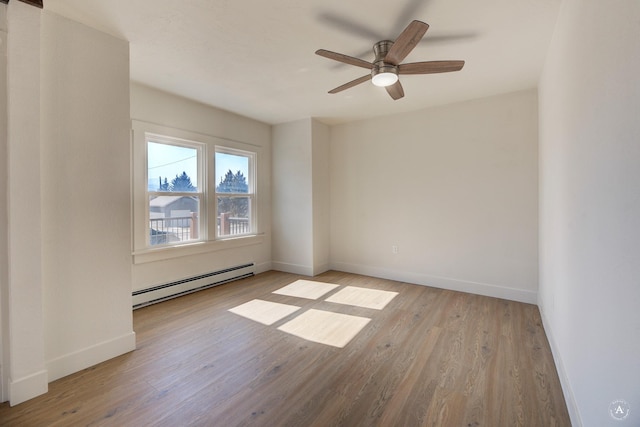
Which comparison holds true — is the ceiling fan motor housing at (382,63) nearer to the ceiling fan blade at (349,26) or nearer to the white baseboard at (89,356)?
the ceiling fan blade at (349,26)

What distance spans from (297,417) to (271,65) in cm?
289

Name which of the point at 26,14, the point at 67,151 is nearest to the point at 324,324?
the point at 67,151

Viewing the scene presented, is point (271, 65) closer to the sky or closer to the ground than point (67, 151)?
closer to the sky

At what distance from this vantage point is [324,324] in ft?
9.36

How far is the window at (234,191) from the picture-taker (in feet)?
13.9

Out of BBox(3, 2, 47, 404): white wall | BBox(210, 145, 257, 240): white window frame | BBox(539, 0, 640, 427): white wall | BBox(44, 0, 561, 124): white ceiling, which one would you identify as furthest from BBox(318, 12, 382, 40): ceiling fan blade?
BBox(210, 145, 257, 240): white window frame

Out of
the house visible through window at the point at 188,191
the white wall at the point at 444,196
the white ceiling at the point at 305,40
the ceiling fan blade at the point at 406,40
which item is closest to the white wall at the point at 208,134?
the house visible through window at the point at 188,191

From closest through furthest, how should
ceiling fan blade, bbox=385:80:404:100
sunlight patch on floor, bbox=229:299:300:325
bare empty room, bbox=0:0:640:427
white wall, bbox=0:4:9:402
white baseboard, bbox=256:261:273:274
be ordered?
bare empty room, bbox=0:0:640:427
white wall, bbox=0:4:9:402
ceiling fan blade, bbox=385:80:404:100
sunlight patch on floor, bbox=229:299:300:325
white baseboard, bbox=256:261:273:274

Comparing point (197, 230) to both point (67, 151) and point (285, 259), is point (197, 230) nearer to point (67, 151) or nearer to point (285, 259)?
point (285, 259)

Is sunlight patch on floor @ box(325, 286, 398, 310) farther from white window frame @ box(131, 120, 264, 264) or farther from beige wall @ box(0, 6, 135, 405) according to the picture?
beige wall @ box(0, 6, 135, 405)

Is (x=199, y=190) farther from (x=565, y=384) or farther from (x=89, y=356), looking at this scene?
(x=565, y=384)

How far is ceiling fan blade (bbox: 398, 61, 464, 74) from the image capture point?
2.20 metres

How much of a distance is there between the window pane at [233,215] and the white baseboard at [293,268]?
799 millimetres

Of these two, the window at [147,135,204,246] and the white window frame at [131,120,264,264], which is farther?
the window at [147,135,204,246]
